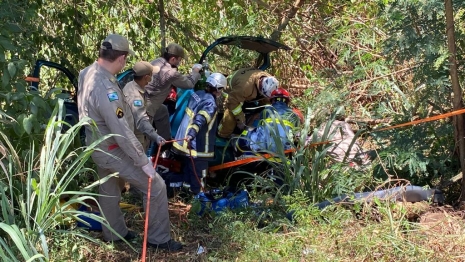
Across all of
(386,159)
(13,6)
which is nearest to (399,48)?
(386,159)

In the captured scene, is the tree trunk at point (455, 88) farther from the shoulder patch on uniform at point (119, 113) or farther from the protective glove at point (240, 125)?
the shoulder patch on uniform at point (119, 113)

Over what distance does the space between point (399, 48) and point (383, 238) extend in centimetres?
181

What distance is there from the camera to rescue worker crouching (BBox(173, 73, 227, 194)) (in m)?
6.59

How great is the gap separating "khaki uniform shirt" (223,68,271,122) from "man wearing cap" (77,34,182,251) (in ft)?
6.85

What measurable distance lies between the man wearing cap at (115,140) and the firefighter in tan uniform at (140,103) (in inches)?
30.7

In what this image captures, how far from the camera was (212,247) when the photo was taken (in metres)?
5.40

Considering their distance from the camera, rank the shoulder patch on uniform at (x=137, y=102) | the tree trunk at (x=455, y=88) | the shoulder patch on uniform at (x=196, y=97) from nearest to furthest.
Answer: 1. the tree trunk at (x=455, y=88)
2. the shoulder patch on uniform at (x=137, y=102)
3. the shoulder patch on uniform at (x=196, y=97)

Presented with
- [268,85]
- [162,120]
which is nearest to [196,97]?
[162,120]

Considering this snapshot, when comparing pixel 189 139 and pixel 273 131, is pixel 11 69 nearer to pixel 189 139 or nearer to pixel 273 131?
pixel 189 139

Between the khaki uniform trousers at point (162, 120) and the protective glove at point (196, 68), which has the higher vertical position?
the protective glove at point (196, 68)

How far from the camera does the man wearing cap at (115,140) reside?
15.7ft

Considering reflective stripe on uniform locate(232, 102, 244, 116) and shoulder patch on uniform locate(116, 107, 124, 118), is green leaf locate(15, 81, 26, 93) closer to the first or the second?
shoulder patch on uniform locate(116, 107, 124, 118)

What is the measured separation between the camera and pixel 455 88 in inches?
226

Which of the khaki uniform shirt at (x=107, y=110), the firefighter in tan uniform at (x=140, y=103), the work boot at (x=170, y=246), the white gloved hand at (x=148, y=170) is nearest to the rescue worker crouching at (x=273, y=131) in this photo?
the firefighter in tan uniform at (x=140, y=103)
